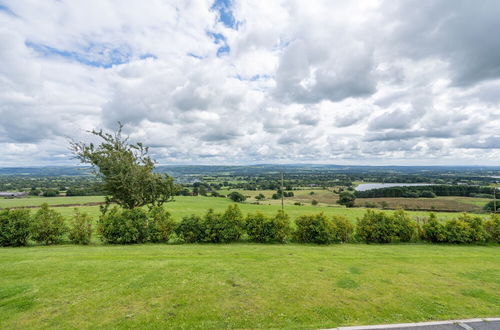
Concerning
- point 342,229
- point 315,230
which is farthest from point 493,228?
point 315,230

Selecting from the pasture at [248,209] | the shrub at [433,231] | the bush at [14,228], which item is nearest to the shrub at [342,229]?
the shrub at [433,231]

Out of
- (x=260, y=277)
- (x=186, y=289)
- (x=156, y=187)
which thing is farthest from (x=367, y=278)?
(x=156, y=187)

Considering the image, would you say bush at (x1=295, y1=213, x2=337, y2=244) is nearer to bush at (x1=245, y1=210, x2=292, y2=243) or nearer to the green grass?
bush at (x1=245, y1=210, x2=292, y2=243)

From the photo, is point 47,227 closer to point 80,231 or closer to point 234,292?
point 80,231

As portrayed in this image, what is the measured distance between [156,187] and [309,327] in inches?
681

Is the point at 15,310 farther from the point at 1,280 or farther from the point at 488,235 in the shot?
the point at 488,235

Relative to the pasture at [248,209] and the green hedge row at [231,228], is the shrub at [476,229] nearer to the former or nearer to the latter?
the green hedge row at [231,228]

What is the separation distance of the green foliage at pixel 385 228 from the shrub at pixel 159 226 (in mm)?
14529

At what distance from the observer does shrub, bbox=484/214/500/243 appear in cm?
1814

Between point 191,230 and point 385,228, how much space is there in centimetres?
1475

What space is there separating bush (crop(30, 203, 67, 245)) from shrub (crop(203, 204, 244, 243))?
9.76 meters

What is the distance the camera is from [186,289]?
23.5 ft

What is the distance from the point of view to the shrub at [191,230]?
52.9 ft

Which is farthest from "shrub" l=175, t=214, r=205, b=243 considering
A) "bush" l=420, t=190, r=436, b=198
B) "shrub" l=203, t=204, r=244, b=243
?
"bush" l=420, t=190, r=436, b=198
